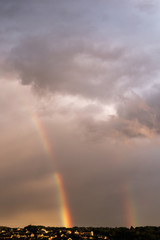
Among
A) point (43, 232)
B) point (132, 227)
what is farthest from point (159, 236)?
point (43, 232)

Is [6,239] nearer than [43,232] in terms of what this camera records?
Yes

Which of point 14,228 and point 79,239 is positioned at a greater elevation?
point 14,228

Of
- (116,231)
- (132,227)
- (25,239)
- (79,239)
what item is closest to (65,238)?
(79,239)

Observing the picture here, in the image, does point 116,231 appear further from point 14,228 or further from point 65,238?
point 14,228

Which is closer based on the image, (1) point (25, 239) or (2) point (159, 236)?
(1) point (25, 239)

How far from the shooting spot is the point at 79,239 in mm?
47812

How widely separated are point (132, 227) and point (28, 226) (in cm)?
1840

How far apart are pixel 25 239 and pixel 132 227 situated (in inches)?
807

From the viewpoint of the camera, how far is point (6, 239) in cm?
4469

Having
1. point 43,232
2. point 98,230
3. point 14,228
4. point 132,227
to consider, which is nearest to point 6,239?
point 43,232

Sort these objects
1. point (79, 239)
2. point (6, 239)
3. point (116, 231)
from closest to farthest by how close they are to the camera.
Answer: point (6, 239) < point (79, 239) < point (116, 231)

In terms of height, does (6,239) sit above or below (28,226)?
below

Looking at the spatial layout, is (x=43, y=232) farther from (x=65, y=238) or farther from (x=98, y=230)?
(x=98, y=230)

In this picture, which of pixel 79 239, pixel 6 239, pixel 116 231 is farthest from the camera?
pixel 116 231
